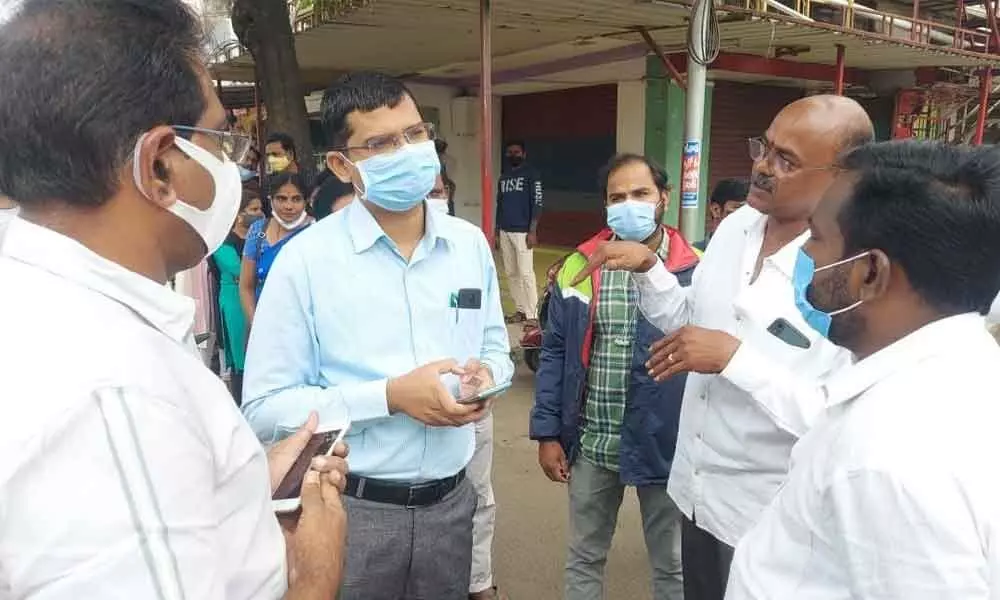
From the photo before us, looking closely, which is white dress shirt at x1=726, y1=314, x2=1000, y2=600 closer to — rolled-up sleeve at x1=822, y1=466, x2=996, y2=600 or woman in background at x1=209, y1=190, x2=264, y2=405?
rolled-up sleeve at x1=822, y1=466, x2=996, y2=600

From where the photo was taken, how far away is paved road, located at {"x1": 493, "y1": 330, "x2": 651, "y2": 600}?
3.21m

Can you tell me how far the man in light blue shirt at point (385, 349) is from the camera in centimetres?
172

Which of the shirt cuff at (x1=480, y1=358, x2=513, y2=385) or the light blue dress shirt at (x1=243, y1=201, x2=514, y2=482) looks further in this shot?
the shirt cuff at (x1=480, y1=358, x2=513, y2=385)

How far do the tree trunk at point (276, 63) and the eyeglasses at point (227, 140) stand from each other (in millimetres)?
5862

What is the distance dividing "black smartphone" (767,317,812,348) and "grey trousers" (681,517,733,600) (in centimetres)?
63

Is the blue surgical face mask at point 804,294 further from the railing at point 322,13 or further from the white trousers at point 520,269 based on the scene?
the white trousers at point 520,269

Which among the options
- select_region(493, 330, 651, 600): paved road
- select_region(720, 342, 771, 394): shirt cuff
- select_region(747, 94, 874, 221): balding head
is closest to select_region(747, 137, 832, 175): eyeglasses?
select_region(747, 94, 874, 221): balding head

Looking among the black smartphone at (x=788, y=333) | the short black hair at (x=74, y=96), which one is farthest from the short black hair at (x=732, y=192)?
the short black hair at (x=74, y=96)

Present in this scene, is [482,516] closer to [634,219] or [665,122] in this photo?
[634,219]

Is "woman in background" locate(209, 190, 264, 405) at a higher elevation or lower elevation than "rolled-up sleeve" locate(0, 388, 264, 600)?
lower

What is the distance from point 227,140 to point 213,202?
0.35ft

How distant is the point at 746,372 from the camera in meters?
1.77

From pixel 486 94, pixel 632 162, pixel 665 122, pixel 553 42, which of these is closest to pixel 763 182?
pixel 632 162

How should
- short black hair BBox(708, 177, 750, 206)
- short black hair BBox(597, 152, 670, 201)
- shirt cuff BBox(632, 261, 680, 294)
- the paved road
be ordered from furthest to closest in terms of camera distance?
1. short black hair BBox(708, 177, 750, 206)
2. the paved road
3. short black hair BBox(597, 152, 670, 201)
4. shirt cuff BBox(632, 261, 680, 294)
